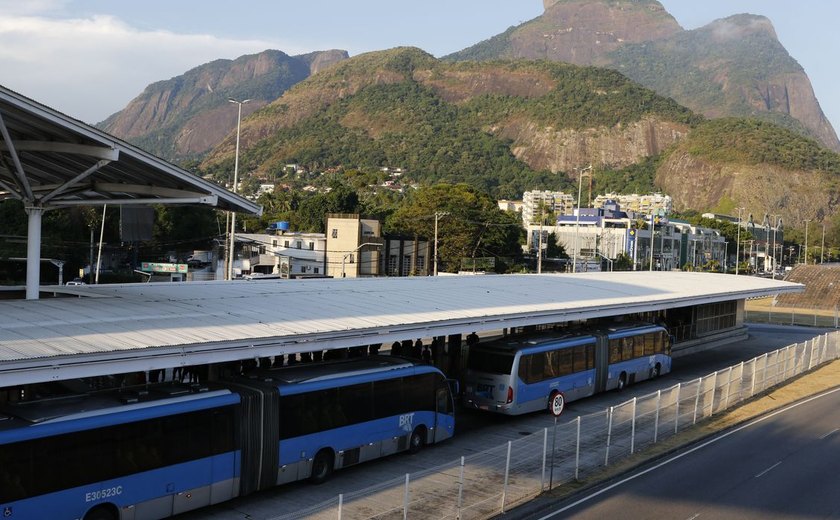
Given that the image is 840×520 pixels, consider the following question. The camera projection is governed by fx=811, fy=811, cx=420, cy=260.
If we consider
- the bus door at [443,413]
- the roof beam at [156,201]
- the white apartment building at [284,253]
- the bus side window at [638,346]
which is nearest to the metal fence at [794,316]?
the bus side window at [638,346]

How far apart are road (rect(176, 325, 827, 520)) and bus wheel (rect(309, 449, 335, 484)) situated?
0.18 metres

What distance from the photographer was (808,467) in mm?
21984

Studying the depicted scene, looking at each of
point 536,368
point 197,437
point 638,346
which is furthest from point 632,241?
point 197,437

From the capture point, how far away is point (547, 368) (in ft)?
89.8

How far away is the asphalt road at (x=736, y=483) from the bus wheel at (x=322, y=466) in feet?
14.8

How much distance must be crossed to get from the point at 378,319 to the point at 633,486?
7.60 m

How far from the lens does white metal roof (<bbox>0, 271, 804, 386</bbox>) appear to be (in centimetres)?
1450

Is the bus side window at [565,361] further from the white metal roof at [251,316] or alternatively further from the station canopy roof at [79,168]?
the station canopy roof at [79,168]

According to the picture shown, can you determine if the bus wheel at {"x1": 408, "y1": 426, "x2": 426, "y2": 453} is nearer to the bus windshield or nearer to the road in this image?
the road

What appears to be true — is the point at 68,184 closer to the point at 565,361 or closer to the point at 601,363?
the point at 565,361

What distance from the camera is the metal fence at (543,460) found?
1611 centimetres

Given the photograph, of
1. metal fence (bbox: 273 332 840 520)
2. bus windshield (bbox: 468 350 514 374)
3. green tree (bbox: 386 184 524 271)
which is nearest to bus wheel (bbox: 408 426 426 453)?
metal fence (bbox: 273 332 840 520)

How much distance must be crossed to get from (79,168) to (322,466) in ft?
32.5

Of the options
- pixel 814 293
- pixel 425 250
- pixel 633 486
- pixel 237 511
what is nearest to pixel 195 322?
pixel 237 511
